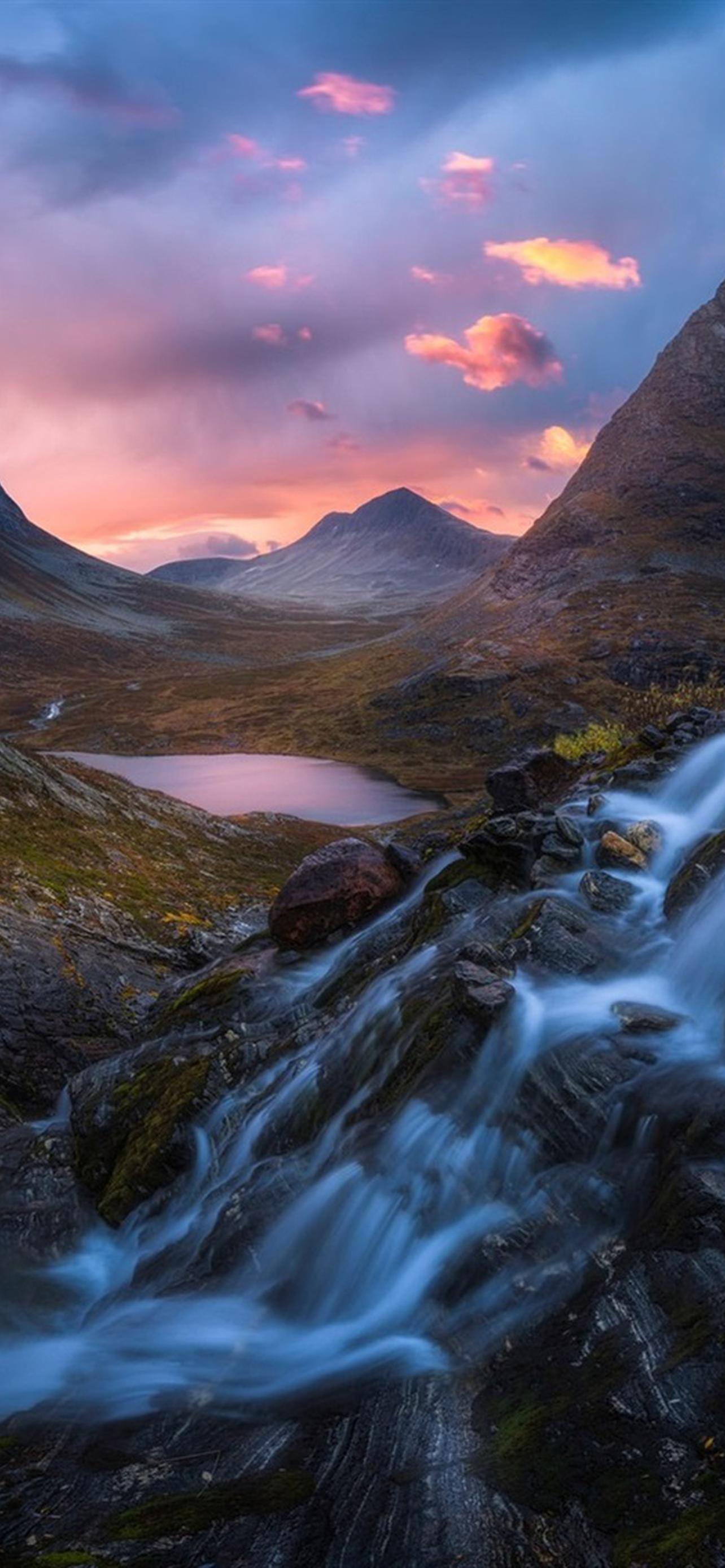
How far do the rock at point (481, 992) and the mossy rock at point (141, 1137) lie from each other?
4.93 meters

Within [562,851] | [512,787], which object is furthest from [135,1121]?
[512,787]

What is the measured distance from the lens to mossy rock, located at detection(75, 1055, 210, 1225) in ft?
45.4

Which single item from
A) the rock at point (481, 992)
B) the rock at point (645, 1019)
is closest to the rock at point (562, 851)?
the rock at point (481, 992)

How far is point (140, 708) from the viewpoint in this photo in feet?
547

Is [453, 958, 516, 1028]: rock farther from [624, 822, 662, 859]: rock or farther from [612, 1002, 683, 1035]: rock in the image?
[624, 822, 662, 859]: rock

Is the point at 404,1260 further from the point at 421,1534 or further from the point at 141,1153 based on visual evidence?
the point at 141,1153

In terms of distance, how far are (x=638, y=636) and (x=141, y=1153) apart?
14404 centimetres

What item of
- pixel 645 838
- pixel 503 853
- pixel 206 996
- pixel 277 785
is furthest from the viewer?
pixel 277 785

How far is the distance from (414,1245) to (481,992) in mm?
3495

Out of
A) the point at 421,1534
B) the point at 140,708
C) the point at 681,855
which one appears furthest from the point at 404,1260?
the point at 140,708

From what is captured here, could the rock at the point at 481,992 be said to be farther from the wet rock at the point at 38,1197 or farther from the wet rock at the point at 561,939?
the wet rock at the point at 38,1197

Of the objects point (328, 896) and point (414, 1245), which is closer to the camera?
point (414, 1245)

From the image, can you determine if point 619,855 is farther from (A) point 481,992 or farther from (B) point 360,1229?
(B) point 360,1229

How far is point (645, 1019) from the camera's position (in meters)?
11.9
